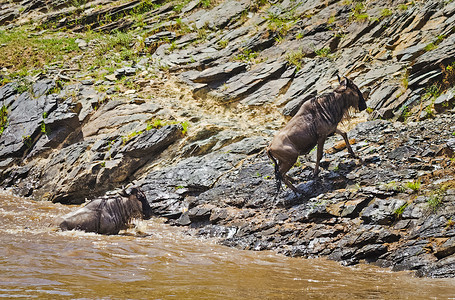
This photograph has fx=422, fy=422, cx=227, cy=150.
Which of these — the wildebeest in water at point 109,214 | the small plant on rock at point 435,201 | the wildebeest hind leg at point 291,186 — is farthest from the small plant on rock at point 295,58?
the small plant on rock at point 435,201

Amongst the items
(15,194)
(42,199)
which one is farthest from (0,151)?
(42,199)

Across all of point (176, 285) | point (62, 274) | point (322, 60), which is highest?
point (62, 274)

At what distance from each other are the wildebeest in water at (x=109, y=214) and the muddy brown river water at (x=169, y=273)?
37 centimetres

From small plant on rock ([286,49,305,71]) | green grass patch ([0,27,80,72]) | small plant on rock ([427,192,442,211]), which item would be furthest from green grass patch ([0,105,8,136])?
small plant on rock ([427,192,442,211])

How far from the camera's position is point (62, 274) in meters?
4.89

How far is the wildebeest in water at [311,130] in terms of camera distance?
955 cm

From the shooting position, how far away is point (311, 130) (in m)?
9.78

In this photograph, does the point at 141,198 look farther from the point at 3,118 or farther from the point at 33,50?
the point at 33,50

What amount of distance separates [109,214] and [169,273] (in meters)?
4.38

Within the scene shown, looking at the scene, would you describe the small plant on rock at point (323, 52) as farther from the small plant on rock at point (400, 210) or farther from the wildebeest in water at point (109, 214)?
the small plant on rock at point (400, 210)

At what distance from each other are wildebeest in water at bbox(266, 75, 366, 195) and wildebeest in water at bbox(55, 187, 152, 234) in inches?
127

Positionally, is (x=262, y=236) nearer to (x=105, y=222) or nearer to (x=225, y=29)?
(x=105, y=222)

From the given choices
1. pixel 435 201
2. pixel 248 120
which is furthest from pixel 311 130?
pixel 248 120

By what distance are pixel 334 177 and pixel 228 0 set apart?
1542cm
